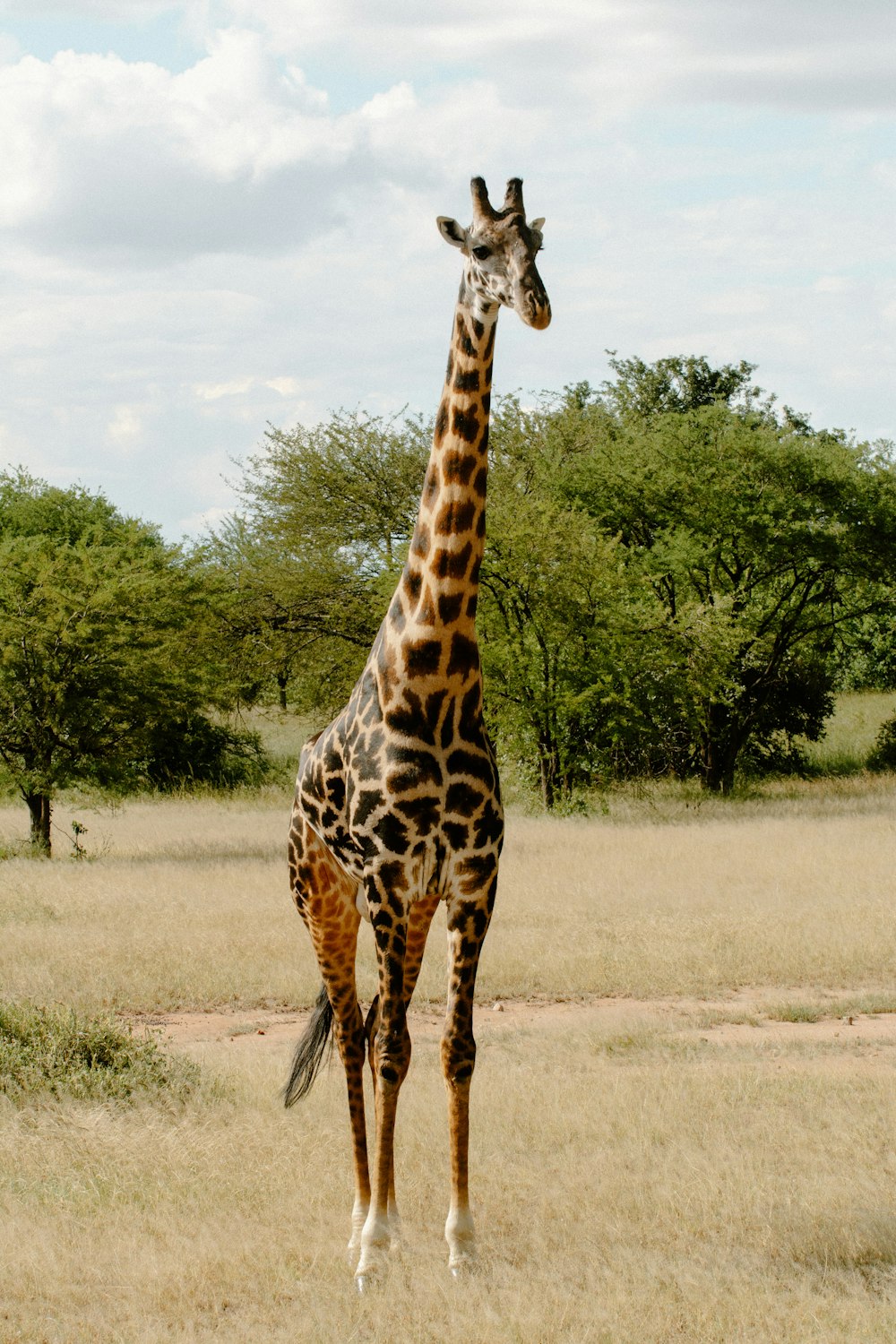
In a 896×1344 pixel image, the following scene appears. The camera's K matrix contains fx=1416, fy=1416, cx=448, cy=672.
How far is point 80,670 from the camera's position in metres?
18.4

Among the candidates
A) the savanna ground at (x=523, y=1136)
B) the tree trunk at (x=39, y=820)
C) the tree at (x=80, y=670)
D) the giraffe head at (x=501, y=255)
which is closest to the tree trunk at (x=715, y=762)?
the tree at (x=80, y=670)

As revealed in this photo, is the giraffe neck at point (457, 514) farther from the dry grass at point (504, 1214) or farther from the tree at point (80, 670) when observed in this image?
the tree at point (80, 670)

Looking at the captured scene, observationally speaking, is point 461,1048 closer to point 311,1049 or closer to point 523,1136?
point 311,1049

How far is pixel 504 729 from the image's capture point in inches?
866

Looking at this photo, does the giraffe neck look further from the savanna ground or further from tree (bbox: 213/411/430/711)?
tree (bbox: 213/411/430/711)

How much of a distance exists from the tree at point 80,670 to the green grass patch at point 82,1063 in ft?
32.5

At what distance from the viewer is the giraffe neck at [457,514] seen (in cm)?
533

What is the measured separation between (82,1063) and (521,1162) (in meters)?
2.78

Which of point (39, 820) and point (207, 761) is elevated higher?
point (207, 761)

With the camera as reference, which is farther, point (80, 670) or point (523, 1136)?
point (80, 670)

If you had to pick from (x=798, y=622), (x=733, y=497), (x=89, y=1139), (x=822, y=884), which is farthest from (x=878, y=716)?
(x=89, y=1139)

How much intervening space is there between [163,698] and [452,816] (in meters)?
14.1

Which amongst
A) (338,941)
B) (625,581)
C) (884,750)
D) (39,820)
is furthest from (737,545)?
(338,941)

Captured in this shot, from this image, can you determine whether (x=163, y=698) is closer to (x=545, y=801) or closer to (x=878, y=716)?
(x=545, y=801)
